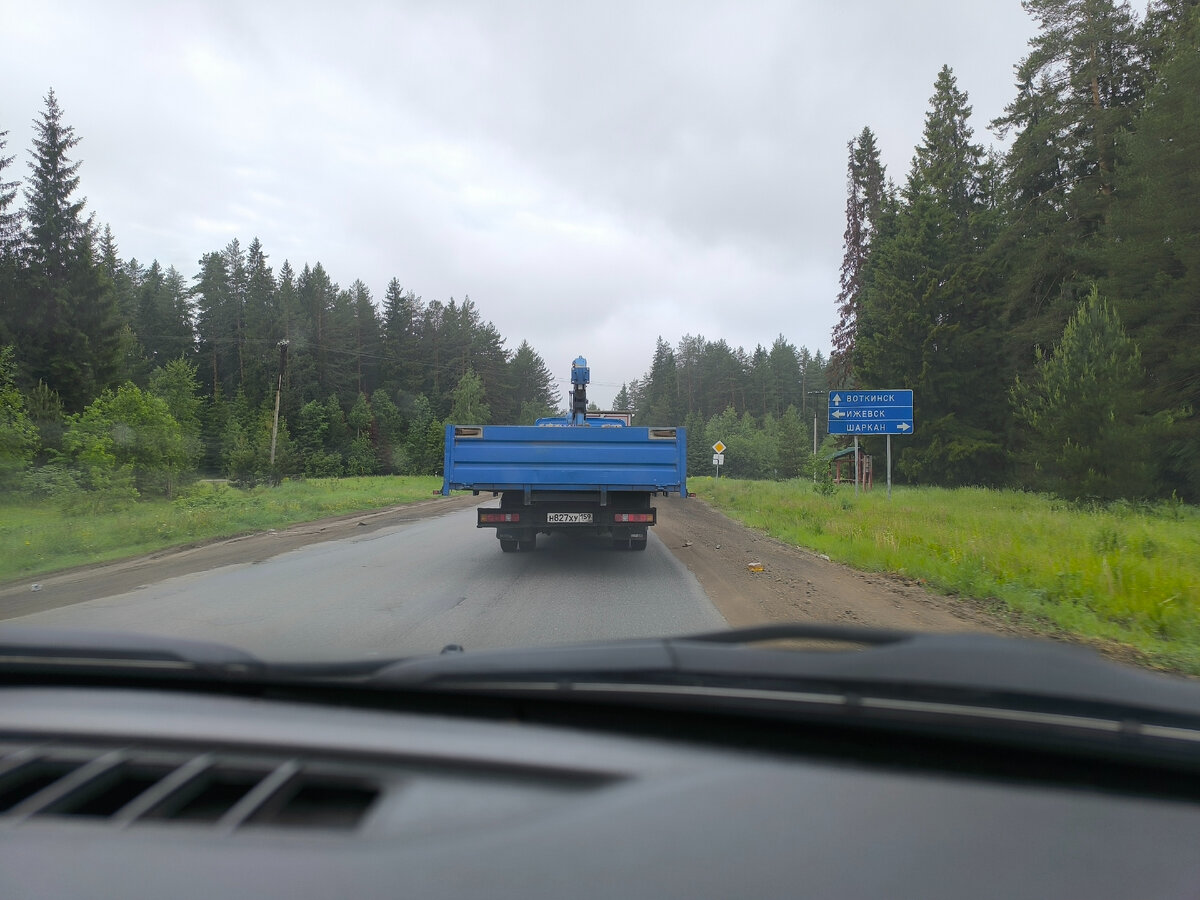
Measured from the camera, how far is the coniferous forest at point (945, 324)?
1878cm

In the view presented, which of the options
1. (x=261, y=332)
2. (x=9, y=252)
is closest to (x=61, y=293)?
(x=9, y=252)

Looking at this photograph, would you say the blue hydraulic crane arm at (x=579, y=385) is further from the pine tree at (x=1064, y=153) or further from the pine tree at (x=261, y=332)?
the pine tree at (x=261, y=332)

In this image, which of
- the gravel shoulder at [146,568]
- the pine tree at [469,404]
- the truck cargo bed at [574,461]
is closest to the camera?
the gravel shoulder at [146,568]

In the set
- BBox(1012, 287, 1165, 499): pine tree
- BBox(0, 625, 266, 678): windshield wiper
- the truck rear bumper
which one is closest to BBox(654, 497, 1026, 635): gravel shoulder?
the truck rear bumper

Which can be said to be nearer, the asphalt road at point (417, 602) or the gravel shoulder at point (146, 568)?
the asphalt road at point (417, 602)

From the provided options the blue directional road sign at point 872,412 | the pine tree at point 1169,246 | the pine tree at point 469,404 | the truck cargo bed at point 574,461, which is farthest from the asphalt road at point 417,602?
the pine tree at point 469,404

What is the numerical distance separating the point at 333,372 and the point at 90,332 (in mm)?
30327

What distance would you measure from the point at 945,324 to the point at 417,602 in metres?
35.4

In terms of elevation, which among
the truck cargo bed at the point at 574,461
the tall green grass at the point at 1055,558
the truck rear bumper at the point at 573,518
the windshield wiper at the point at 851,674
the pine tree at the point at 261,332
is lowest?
the tall green grass at the point at 1055,558

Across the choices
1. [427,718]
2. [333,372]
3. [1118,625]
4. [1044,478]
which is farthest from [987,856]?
[333,372]

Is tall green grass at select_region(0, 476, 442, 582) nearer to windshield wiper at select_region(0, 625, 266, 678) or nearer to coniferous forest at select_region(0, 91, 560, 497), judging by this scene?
coniferous forest at select_region(0, 91, 560, 497)

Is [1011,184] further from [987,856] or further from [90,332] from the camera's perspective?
[90,332]

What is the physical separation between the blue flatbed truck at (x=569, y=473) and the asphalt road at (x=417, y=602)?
66cm

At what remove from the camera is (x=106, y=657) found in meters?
2.10
